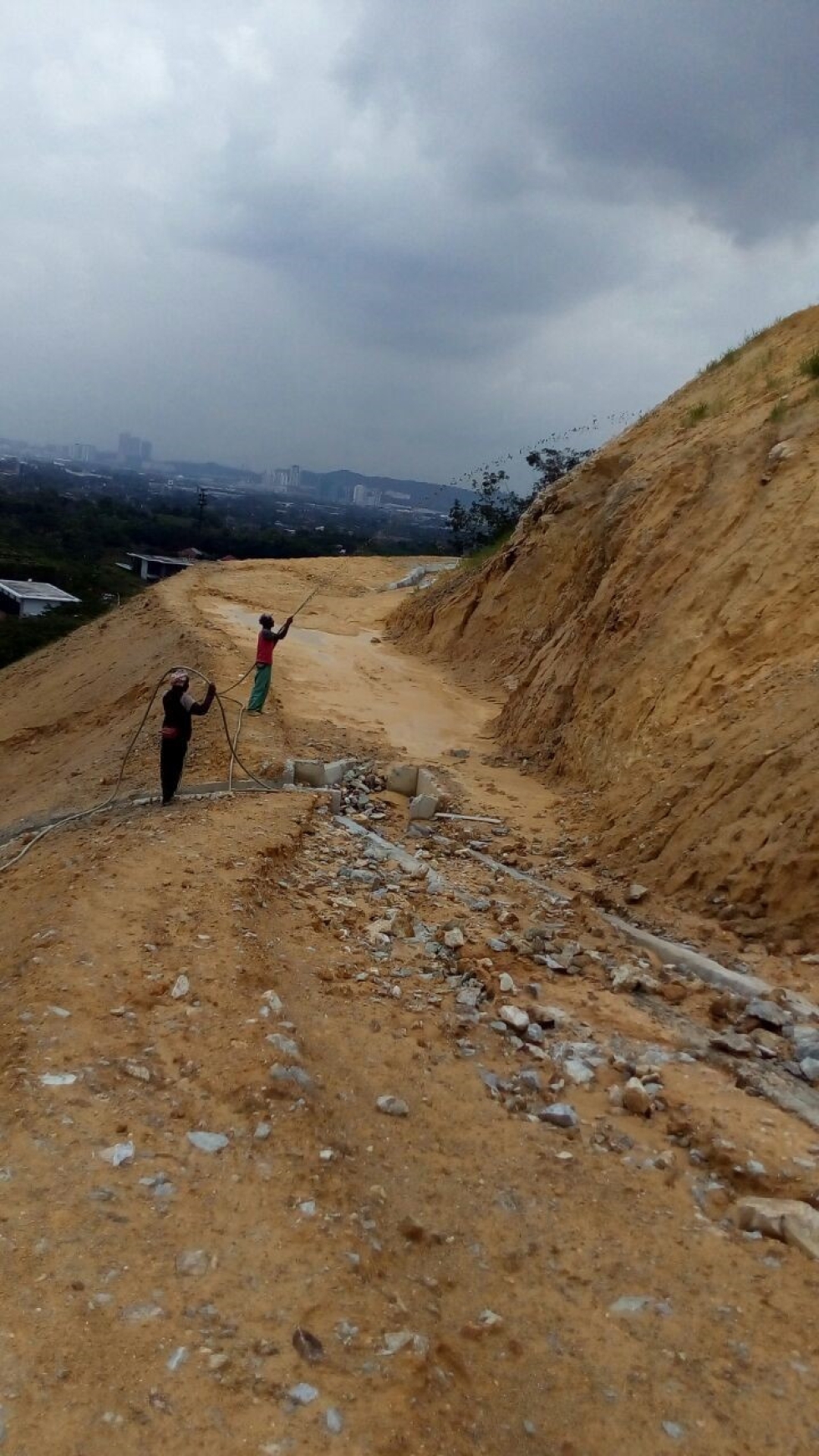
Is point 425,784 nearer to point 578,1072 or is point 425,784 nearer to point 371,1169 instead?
point 578,1072

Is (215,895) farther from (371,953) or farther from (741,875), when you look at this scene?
(741,875)

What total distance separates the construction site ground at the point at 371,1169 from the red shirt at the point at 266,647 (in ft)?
11.2

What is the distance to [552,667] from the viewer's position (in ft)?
34.5

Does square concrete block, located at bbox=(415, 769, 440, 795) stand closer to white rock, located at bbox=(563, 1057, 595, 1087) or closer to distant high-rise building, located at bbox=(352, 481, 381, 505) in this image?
white rock, located at bbox=(563, 1057, 595, 1087)

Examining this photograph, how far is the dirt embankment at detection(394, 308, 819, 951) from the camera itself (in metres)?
5.77

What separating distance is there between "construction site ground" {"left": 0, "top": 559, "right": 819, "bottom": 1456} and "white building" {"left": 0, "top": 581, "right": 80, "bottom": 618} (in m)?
32.4

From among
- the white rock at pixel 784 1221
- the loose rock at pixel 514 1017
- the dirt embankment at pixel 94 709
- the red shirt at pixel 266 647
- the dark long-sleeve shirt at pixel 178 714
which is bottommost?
the dirt embankment at pixel 94 709

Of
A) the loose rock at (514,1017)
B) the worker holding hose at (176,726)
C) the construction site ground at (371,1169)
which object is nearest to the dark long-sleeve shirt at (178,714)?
the worker holding hose at (176,726)

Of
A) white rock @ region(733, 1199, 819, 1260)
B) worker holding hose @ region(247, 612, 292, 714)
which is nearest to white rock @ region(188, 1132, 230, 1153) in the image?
white rock @ region(733, 1199, 819, 1260)

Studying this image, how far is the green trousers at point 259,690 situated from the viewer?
32.7 feet

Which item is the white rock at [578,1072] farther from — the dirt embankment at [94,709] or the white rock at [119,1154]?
the dirt embankment at [94,709]

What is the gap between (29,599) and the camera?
121 ft

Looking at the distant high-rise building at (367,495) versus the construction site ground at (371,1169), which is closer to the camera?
the construction site ground at (371,1169)

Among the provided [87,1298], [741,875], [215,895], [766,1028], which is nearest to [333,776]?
[215,895]
